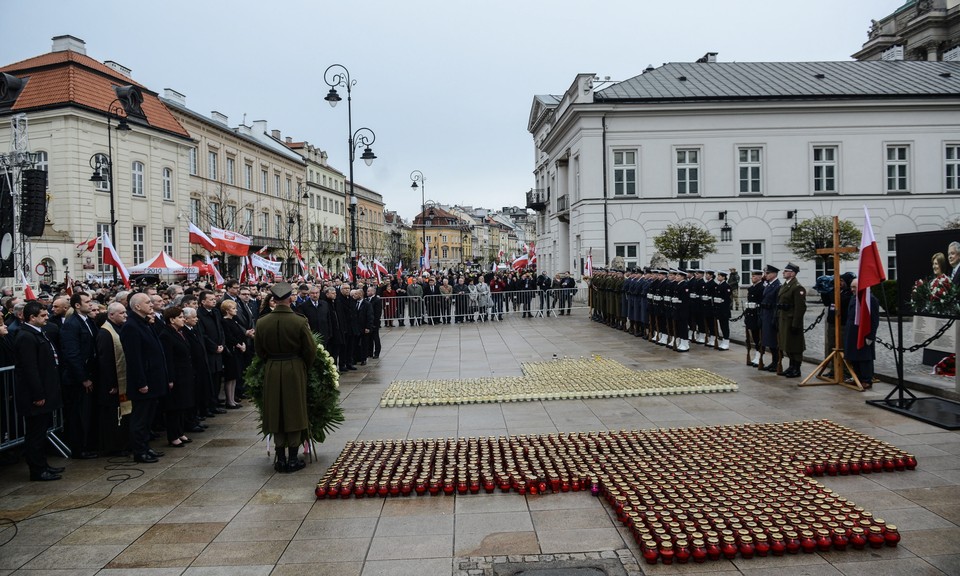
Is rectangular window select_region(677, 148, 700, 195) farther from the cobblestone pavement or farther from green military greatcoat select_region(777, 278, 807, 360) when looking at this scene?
the cobblestone pavement

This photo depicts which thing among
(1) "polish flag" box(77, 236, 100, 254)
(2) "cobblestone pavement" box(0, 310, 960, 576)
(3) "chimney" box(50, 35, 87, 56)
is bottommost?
(2) "cobblestone pavement" box(0, 310, 960, 576)

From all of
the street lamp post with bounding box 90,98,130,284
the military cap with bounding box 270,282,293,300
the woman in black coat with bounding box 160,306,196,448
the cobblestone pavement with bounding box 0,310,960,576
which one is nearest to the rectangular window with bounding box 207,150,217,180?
the street lamp post with bounding box 90,98,130,284

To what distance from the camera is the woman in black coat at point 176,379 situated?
29.3ft

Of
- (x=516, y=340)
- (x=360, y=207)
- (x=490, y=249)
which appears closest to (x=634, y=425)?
(x=516, y=340)

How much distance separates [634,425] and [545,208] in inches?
1856

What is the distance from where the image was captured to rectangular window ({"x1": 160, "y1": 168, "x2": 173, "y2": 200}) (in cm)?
4619

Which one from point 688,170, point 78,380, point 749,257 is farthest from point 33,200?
point 749,257

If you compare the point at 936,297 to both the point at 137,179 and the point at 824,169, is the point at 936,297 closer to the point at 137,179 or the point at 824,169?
the point at 824,169

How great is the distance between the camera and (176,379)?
8.95 metres

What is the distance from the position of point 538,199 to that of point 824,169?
23.4 meters

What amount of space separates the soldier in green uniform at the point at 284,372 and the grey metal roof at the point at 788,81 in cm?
3291

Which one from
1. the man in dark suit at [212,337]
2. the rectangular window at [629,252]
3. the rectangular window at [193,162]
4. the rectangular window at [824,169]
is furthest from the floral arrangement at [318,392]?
the rectangular window at [193,162]

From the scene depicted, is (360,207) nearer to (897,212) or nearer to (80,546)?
(897,212)

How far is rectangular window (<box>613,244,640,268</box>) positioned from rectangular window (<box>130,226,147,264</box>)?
30.0m
